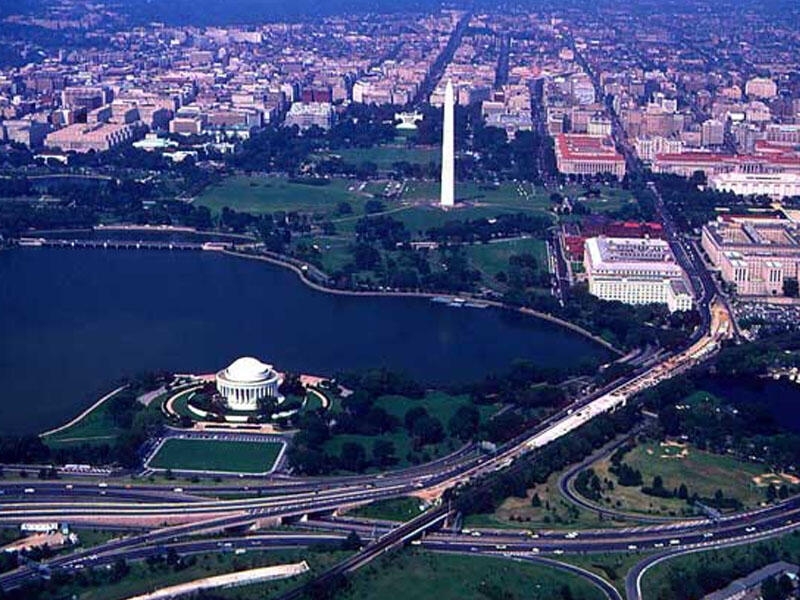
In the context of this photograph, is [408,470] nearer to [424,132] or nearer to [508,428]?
[508,428]

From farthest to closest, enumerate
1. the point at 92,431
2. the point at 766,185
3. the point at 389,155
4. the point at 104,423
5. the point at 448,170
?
the point at 389,155, the point at 766,185, the point at 448,170, the point at 104,423, the point at 92,431

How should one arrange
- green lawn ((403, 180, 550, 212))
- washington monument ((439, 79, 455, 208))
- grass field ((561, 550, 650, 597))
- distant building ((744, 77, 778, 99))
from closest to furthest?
grass field ((561, 550, 650, 597)), washington monument ((439, 79, 455, 208)), green lawn ((403, 180, 550, 212)), distant building ((744, 77, 778, 99))

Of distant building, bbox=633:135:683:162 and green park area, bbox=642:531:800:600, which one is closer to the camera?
green park area, bbox=642:531:800:600

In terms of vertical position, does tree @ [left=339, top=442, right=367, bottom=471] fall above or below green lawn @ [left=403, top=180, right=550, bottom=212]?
below

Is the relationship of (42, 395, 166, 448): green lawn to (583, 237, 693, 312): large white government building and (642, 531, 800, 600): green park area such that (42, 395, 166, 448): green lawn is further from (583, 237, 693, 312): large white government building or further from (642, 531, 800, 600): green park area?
(583, 237, 693, 312): large white government building

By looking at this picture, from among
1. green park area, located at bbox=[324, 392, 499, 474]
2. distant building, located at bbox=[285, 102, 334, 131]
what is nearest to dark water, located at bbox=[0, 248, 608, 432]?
green park area, located at bbox=[324, 392, 499, 474]

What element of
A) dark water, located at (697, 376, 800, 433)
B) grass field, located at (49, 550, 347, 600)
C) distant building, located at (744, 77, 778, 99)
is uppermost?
distant building, located at (744, 77, 778, 99)

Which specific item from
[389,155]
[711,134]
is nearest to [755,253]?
[389,155]

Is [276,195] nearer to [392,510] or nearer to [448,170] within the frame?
[448,170]
